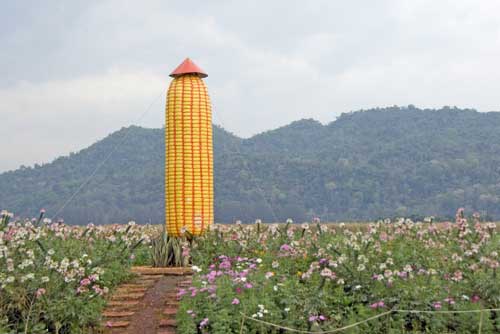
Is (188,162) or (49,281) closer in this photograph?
(49,281)

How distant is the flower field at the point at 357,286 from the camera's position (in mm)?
7715

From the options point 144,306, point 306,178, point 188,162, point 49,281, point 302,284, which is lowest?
point 144,306

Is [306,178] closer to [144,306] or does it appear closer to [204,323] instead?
[144,306]

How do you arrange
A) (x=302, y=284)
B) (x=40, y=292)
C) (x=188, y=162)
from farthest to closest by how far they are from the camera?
1. (x=188, y=162)
2. (x=302, y=284)
3. (x=40, y=292)

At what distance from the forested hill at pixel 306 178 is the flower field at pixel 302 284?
173 ft

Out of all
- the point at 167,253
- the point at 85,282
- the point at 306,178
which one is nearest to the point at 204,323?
the point at 85,282

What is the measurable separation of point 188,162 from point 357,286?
6.22m

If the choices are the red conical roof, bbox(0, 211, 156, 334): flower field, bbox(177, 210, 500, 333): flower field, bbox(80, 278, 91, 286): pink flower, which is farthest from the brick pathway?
the red conical roof

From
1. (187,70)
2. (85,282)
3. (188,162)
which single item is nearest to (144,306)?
(85,282)

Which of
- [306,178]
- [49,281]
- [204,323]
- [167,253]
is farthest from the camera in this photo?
[306,178]

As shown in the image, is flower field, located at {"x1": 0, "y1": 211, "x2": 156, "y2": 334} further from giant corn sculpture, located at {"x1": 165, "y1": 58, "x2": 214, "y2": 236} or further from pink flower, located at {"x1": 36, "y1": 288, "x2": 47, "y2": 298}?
giant corn sculpture, located at {"x1": 165, "y1": 58, "x2": 214, "y2": 236}

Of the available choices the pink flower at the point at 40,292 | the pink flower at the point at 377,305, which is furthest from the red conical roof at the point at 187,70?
the pink flower at the point at 377,305

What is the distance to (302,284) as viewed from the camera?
28.3 ft

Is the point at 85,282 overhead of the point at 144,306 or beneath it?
overhead
